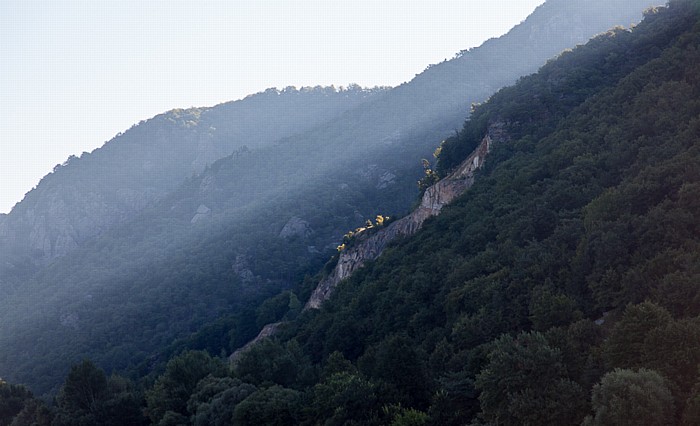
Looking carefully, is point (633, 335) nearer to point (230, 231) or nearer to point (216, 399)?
point (216, 399)

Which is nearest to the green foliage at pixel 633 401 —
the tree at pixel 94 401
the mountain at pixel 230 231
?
the tree at pixel 94 401

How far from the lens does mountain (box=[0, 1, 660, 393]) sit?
106875 mm

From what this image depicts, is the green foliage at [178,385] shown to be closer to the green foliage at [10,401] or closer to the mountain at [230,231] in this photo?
the green foliage at [10,401]

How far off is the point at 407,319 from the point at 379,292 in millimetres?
7936

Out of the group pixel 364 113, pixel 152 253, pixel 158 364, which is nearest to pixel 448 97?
pixel 364 113

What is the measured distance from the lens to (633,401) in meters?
19.4

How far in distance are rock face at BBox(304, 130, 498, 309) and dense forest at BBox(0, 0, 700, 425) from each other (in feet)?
10.2

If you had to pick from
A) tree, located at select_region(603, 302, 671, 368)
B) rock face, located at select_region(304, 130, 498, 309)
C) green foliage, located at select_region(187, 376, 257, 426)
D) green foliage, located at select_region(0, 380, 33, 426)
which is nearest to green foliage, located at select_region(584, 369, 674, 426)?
tree, located at select_region(603, 302, 671, 368)

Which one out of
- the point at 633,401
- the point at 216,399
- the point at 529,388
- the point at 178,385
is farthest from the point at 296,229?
the point at 633,401

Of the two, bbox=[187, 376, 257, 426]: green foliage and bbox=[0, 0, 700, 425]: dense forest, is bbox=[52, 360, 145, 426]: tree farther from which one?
bbox=[187, 376, 257, 426]: green foliage

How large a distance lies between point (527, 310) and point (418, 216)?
3564cm

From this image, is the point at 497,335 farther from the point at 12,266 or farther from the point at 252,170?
the point at 12,266

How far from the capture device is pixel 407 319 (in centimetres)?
4484

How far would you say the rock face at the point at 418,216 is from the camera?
6631 cm
